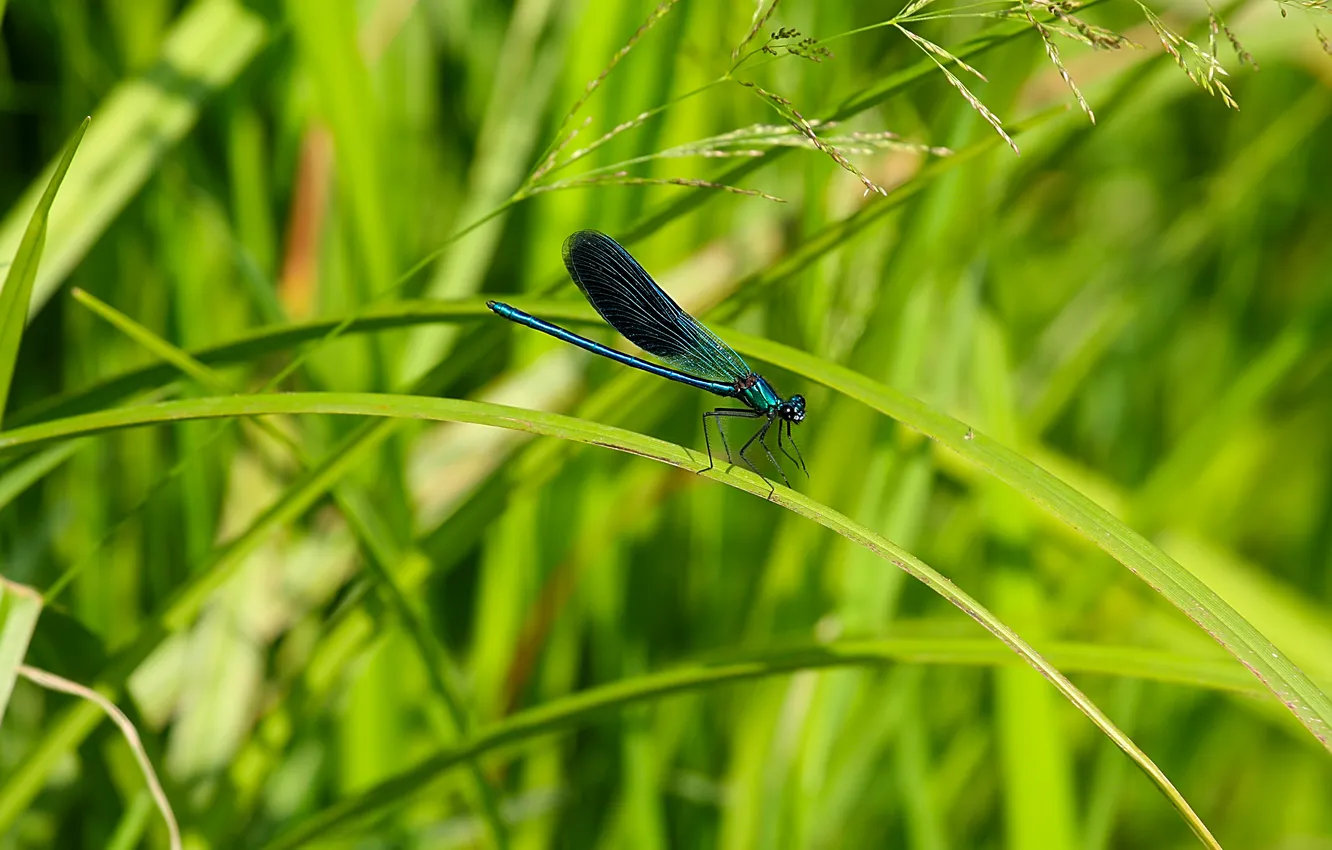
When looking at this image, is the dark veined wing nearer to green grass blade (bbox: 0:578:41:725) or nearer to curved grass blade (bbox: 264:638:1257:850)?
curved grass blade (bbox: 264:638:1257:850)

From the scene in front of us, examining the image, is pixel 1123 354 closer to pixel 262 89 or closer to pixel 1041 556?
pixel 1041 556

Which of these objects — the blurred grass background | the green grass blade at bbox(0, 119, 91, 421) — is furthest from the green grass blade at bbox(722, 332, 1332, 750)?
the green grass blade at bbox(0, 119, 91, 421)

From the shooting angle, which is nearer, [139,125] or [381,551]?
[381,551]

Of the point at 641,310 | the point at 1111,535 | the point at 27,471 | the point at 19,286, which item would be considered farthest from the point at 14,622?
the point at 1111,535

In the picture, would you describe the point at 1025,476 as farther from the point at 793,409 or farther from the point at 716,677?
the point at 793,409

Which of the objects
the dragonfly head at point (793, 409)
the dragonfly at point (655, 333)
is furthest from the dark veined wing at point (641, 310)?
the dragonfly head at point (793, 409)

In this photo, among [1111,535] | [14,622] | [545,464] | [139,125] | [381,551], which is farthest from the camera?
[139,125]

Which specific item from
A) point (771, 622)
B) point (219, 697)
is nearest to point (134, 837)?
point (219, 697)
